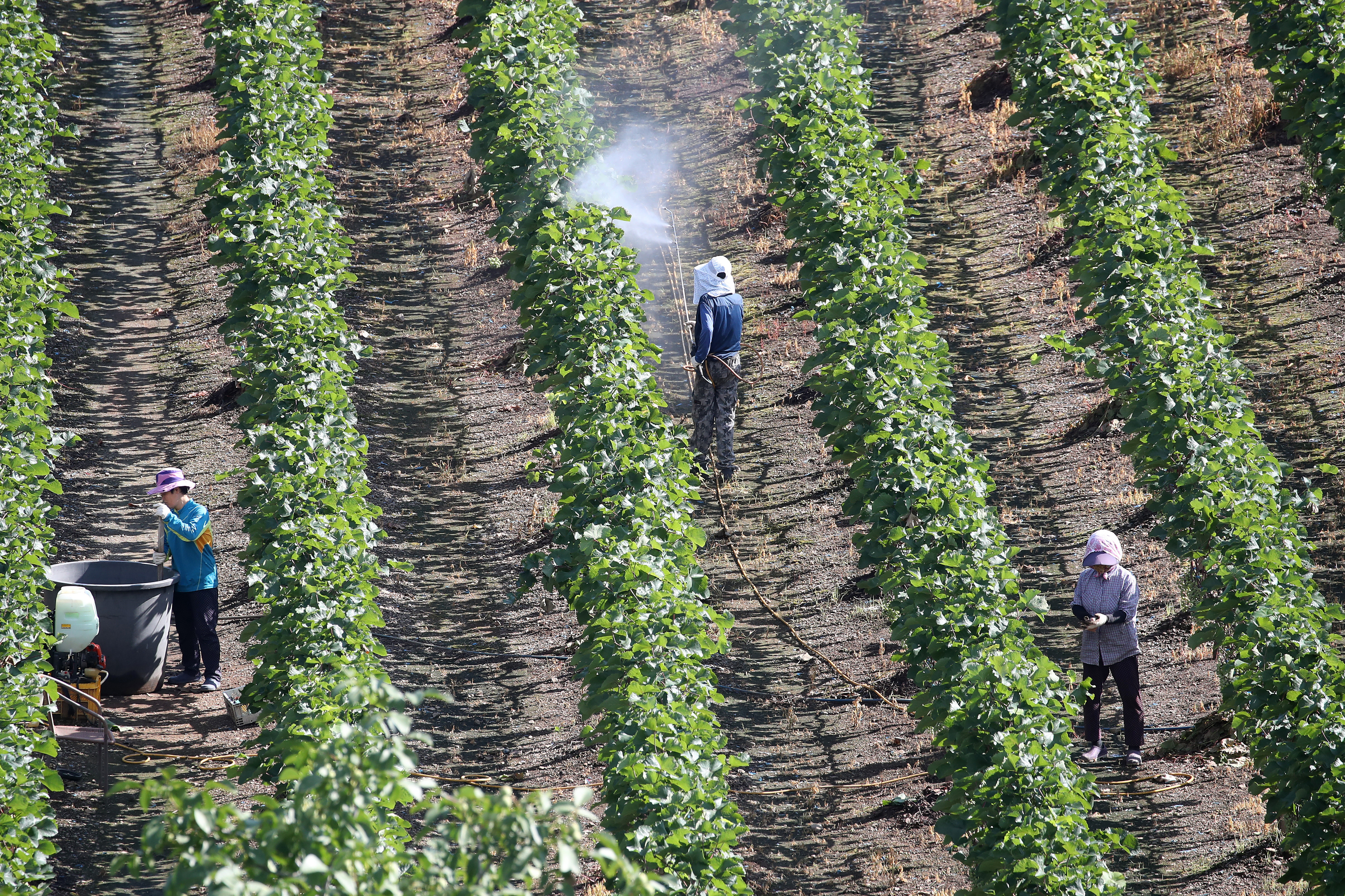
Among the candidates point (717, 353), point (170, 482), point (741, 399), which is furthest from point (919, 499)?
point (170, 482)

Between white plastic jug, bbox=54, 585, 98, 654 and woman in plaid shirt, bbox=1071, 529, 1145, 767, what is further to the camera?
white plastic jug, bbox=54, 585, 98, 654

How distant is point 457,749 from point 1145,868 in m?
4.79

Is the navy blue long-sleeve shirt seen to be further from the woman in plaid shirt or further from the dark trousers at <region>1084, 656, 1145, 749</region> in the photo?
the dark trousers at <region>1084, 656, 1145, 749</region>

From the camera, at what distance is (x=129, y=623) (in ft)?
29.9

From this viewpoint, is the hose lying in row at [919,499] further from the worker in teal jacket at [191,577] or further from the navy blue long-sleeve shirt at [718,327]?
the worker in teal jacket at [191,577]

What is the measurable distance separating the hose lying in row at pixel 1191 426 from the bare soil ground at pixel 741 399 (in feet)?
2.66

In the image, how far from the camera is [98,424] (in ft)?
43.8

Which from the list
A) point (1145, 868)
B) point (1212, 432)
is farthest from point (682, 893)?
point (1212, 432)

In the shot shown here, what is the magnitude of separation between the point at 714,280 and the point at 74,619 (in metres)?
6.34

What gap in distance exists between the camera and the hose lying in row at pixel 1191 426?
23.4ft

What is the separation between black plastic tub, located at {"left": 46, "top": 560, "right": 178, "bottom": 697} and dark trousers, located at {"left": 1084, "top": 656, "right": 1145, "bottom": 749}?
6.76 metres

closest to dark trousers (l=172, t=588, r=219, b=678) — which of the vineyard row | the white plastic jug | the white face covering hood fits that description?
the white plastic jug

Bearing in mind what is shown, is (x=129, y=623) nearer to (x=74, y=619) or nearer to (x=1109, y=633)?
(x=74, y=619)

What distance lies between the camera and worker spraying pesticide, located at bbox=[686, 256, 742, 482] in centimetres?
1181
